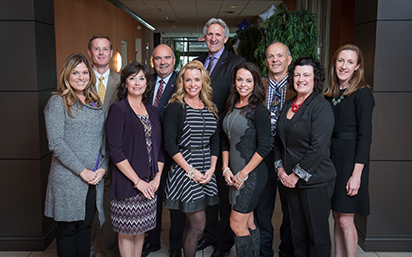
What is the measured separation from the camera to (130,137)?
7.50 feet

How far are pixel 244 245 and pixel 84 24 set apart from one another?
7752mm

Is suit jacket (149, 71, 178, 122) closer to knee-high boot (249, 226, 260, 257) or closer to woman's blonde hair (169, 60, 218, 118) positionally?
woman's blonde hair (169, 60, 218, 118)

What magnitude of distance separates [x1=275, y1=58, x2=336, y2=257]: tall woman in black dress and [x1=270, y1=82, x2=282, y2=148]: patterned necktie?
0.78ft

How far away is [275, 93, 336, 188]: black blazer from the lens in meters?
2.23

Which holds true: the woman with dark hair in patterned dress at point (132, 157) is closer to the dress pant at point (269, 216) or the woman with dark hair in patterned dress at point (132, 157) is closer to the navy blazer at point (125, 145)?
the navy blazer at point (125, 145)

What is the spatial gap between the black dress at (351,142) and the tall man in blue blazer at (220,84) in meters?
0.91

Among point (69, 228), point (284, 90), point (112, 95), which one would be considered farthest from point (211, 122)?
point (69, 228)

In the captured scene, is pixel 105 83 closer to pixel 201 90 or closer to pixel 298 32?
pixel 201 90

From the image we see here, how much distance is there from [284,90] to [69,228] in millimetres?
1901

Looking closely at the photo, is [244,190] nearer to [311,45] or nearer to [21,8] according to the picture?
[311,45]

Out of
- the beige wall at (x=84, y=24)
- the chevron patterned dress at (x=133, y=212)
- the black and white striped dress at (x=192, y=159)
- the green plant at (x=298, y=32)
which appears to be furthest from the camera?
the beige wall at (x=84, y=24)

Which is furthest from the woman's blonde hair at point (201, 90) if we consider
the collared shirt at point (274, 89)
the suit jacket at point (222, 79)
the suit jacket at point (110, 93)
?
the suit jacket at point (110, 93)

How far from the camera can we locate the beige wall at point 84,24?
6.98 m

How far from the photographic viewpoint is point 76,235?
2.44 meters
